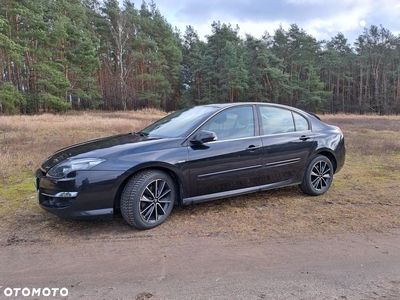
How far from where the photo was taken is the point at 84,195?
315cm

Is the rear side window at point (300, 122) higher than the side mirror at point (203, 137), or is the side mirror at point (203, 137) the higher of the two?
the rear side window at point (300, 122)

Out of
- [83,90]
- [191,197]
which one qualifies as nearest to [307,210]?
[191,197]

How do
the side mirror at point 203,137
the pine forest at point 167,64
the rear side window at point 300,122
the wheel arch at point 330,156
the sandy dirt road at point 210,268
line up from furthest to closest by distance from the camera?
1. the pine forest at point 167,64
2. the wheel arch at point 330,156
3. the rear side window at point 300,122
4. the side mirror at point 203,137
5. the sandy dirt road at point 210,268

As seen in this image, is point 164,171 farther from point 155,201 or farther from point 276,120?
point 276,120

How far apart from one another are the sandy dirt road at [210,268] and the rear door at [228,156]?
2.69 ft

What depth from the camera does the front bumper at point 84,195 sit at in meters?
3.15

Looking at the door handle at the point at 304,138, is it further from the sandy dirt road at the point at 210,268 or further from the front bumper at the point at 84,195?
the front bumper at the point at 84,195

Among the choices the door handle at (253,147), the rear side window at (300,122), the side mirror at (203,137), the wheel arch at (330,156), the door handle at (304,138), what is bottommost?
the wheel arch at (330,156)

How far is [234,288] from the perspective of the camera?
7.64 feet

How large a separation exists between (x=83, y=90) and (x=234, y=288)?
126ft

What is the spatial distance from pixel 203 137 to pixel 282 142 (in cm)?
137

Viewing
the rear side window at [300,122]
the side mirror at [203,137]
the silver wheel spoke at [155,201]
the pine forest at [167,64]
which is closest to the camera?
the silver wheel spoke at [155,201]

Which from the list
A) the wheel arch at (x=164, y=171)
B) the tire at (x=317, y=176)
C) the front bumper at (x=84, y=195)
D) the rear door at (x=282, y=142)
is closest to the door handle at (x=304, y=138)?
the rear door at (x=282, y=142)

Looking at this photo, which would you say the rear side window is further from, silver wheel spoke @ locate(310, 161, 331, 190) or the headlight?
the headlight
